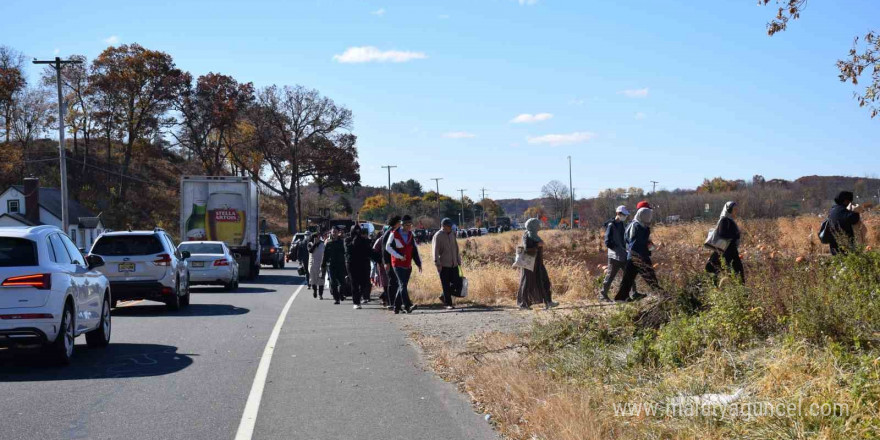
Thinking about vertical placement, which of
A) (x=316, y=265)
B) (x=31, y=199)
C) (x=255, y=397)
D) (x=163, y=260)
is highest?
(x=31, y=199)

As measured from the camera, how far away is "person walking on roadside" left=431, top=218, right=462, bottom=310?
16312 mm

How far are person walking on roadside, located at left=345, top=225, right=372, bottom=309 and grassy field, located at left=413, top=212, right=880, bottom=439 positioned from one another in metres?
6.88

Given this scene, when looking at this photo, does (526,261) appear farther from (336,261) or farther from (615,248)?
(336,261)

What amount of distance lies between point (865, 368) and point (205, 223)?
26.1m

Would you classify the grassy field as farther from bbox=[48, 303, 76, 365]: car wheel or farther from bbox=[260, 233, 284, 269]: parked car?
bbox=[260, 233, 284, 269]: parked car

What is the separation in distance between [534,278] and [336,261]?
5500mm

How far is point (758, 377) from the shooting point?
21.7 ft

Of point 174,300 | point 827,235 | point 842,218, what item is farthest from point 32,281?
point 842,218

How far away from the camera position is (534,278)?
15.2 metres

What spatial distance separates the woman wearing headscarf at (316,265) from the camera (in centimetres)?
2089

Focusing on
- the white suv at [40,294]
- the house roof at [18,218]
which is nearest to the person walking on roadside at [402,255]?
the white suv at [40,294]

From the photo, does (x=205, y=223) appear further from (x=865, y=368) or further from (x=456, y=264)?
(x=865, y=368)

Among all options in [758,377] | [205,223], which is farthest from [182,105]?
[758,377]

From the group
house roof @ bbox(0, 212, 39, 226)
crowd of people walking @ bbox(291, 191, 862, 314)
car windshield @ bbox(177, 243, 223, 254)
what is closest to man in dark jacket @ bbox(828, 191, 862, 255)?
crowd of people walking @ bbox(291, 191, 862, 314)
